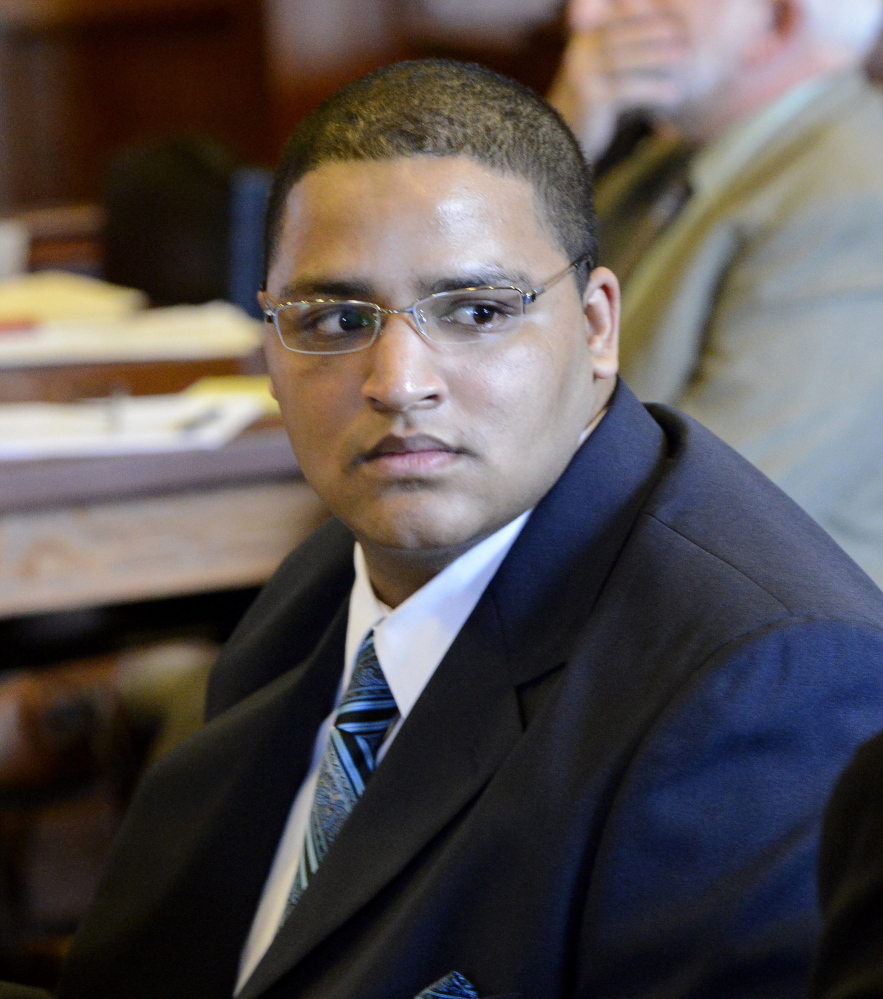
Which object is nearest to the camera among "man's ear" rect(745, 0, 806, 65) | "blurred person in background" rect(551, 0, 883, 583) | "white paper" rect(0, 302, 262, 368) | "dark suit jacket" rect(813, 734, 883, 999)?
"dark suit jacket" rect(813, 734, 883, 999)

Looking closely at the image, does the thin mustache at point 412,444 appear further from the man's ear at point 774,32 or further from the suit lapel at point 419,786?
the man's ear at point 774,32

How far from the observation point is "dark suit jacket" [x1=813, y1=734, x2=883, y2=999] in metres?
0.43

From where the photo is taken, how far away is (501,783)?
916mm

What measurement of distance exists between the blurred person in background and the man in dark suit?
0.77 metres

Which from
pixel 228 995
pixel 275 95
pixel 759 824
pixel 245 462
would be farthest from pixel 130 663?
pixel 275 95

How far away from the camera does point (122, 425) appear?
2.08 m

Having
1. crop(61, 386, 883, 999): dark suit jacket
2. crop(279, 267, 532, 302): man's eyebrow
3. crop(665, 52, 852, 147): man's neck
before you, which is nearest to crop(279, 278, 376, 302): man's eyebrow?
crop(279, 267, 532, 302): man's eyebrow

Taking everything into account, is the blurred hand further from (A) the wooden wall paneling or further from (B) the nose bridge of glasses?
(A) the wooden wall paneling

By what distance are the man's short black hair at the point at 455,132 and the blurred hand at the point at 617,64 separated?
4.73 feet

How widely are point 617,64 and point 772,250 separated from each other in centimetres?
83

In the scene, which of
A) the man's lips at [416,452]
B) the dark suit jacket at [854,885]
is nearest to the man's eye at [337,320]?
the man's lips at [416,452]

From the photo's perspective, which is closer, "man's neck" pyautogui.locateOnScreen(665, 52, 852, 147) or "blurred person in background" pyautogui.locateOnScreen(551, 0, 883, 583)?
"blurred person in background" pyautogui.locateOnScreen(551, 0, 883, 583)

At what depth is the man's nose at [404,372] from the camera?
0.99 meters

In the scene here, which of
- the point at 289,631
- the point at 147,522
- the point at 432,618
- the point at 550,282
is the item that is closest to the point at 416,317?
the point at 550,282
